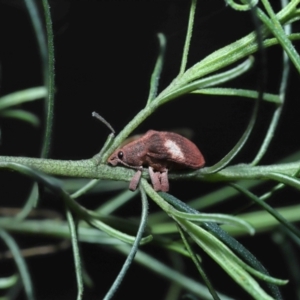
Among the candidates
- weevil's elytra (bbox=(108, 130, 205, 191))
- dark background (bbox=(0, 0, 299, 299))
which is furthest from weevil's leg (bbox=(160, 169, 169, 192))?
dark background (bbox=(0, 0, 299, 299))

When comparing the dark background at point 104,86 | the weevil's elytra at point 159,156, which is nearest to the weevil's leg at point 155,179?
the weevil's elytra at point 159,156

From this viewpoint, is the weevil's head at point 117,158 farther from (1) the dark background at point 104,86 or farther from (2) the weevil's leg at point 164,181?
(1) the dark background at point 104,86

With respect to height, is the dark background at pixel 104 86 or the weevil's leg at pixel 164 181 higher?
the dark background at pixel 104 86

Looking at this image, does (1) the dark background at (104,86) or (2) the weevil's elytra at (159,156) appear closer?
(2) the weevil's elytra at (159,156)

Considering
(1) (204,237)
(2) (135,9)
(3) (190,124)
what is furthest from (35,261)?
(1) (204,237)

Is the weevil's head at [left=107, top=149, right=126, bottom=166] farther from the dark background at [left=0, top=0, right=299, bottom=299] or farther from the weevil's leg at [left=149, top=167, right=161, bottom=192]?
the dark background at [left=0, top=0, right=299, bottom=299]

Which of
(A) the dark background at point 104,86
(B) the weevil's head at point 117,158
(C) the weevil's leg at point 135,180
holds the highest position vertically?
(A) the dark background at point 104,86

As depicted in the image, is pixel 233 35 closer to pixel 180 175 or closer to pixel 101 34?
pixel 101 34
